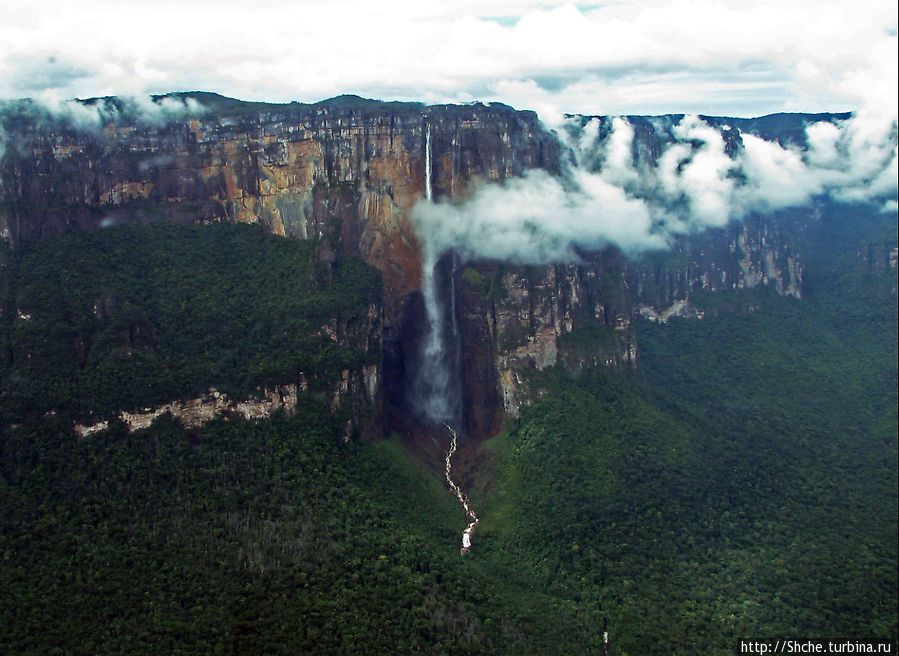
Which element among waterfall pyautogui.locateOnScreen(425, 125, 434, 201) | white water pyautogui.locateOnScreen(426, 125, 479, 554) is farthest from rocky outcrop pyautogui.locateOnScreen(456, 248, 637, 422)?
waterfall pyautogui.locateOnScreen(425, 125, 434, 201)

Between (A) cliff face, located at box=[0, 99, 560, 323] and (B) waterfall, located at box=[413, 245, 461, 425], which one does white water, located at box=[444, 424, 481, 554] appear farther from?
(A) cliff face, located at box=[0, 99, 560, 323]

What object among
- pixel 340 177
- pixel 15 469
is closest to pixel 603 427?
pixel 340 177

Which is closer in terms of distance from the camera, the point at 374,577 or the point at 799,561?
the point at 374,577

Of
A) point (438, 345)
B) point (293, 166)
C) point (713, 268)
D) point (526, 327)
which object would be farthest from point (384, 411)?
point (713, 268)

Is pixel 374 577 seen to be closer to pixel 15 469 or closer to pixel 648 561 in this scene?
pixel 648 561

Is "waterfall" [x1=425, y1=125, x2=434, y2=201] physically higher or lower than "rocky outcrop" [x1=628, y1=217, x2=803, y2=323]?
higher
